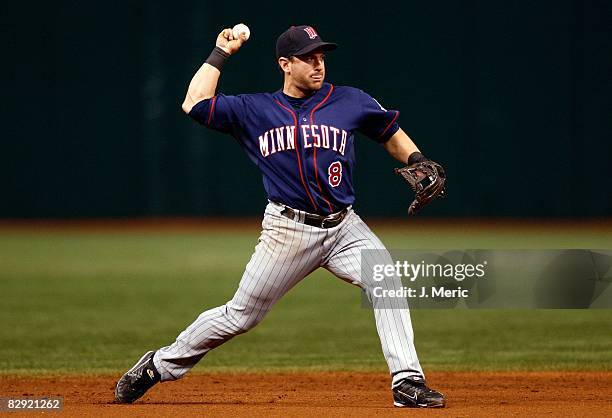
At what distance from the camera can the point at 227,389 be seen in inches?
237

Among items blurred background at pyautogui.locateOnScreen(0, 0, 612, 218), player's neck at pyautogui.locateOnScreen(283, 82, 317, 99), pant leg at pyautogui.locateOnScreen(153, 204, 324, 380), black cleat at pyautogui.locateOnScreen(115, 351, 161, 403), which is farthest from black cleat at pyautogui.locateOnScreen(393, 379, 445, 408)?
blurred background at pyautogui.locateOnScreen(0, 0, 612, 218)

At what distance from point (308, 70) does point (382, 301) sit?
1151 mm

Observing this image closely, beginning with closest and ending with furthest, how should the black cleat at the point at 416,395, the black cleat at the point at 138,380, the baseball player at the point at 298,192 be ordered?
the black cleat at the point at 416,395 < the baseball player at the point at 298,192 < the black cleat at the point at 138,380

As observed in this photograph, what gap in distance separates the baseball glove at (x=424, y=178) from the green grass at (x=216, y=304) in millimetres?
2028

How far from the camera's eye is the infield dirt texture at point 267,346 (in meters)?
5.44

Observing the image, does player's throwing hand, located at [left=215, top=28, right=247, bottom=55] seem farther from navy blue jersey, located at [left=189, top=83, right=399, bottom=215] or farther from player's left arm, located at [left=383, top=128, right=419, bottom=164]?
player's left arm, located at [left=383, top=128, right=419, bottom=164]

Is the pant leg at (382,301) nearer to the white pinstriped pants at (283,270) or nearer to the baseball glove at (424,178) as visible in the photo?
the white pinstriped pants at (283,270)

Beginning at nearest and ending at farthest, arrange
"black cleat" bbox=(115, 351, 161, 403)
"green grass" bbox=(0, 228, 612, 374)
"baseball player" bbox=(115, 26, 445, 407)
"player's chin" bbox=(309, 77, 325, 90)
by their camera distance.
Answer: "baseball player" bbox=(115, 26, 445, 407) < "player's chin" bbox=(309, 77, 325, 90) < "black cleat" bbox=(115, 351, 161, 403) < "green grass" bbox=(0, 228, 612, 374)

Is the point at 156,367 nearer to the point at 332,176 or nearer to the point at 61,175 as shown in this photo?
the point at 332,176

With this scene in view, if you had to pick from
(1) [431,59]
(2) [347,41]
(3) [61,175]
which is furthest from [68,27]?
(1) [431,59]

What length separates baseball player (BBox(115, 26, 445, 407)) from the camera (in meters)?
4.96

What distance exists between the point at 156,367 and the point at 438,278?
7.05 feet

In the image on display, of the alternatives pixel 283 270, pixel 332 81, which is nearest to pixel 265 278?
pixel 283 270

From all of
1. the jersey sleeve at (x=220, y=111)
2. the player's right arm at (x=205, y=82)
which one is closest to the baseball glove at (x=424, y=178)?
the jersey sleeve at (x=220, y=111)
